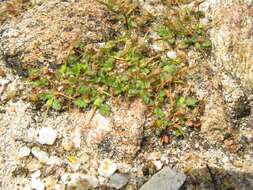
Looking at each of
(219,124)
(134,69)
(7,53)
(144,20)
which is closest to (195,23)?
(144,20)

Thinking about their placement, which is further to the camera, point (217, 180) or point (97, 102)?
point (97, 102)

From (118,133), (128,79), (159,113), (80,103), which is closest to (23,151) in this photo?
(80,103)

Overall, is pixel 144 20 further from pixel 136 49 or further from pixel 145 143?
pixel 145 143

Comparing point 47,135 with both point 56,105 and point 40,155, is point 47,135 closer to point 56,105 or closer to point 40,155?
point 40,155

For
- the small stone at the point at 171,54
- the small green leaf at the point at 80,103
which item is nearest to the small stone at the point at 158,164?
the small green leaf at the point at 80,103

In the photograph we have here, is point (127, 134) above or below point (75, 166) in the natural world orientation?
above

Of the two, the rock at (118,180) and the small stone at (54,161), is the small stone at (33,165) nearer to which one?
the small stone at (54,161)
